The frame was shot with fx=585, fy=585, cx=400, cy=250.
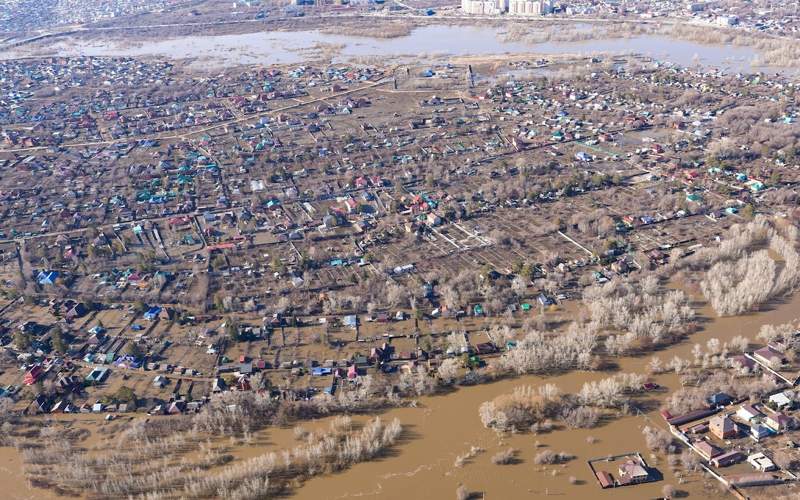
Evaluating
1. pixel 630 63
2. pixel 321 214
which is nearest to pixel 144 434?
pixel 321 214

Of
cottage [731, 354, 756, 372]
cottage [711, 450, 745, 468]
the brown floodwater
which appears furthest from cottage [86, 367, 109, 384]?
cottage [731, 354, 756, 372]

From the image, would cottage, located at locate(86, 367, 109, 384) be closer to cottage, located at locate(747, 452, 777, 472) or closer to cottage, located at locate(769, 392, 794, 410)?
cottage, located at locate(747, 452, 777, 472)

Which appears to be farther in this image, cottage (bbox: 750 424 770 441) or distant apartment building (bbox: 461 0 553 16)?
distant apartment building (bbox: 461 0 553 16)

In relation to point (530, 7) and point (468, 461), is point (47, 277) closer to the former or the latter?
point (468, 461)

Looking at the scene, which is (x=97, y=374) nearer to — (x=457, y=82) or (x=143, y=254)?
(x=143, y=254)

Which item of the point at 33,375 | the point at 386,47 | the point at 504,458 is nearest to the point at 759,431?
the point at 504,458

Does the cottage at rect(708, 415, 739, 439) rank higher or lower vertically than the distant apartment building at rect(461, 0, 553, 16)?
lower

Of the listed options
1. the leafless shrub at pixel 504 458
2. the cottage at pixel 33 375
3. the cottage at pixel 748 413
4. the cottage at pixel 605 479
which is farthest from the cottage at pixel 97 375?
the cottage at pixel 748 413
